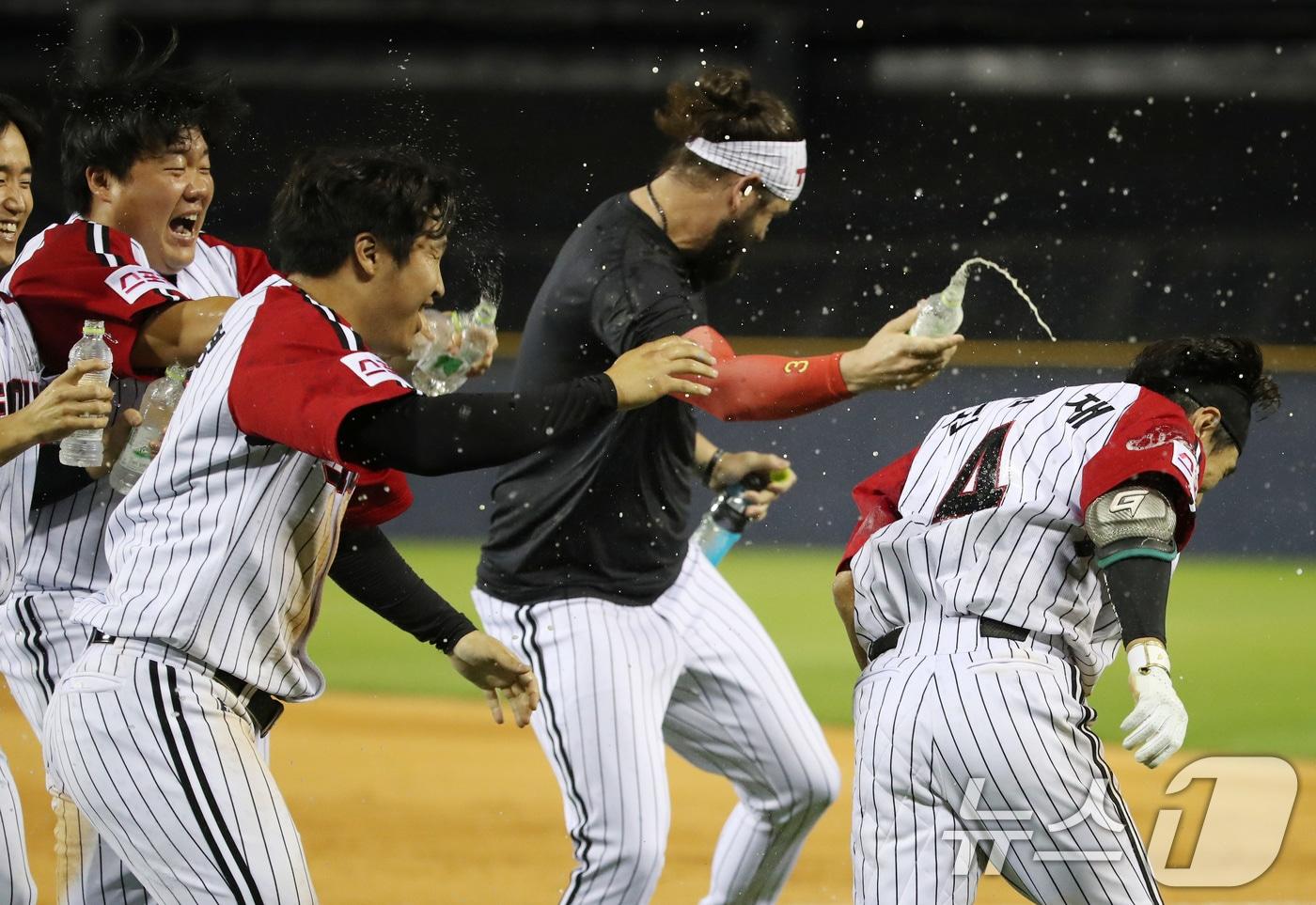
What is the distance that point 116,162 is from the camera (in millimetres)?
3152

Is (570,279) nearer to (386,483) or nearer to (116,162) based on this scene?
(386,483)

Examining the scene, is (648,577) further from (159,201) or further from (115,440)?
(159,201)

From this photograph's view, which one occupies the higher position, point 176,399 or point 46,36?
point 46,36

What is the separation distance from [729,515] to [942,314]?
3.96ft

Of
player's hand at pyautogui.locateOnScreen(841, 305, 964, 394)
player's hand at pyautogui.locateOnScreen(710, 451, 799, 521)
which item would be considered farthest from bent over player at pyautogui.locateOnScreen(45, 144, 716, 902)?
player's hand at pyautogui.locateOnScreen(710, 451, 799, 521)

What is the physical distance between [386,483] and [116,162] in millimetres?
987

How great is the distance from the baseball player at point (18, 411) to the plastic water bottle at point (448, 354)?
70 centimetres

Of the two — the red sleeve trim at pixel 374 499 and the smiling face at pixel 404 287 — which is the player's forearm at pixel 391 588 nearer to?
the red sleeve trim at pixel 374 499

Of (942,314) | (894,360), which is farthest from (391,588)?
(942,314)

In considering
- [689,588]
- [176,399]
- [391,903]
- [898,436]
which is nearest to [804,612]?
[898,436]

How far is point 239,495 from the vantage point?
2207 mm

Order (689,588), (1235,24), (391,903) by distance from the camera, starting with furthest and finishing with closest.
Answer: (1235,24) < (391,903) < (689,588)

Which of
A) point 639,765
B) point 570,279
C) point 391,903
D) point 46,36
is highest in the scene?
point 46,36

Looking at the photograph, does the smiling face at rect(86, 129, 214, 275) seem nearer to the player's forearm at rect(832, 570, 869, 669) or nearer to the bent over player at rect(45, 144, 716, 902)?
the bent over player at rect(45, 144, 716, 902)
